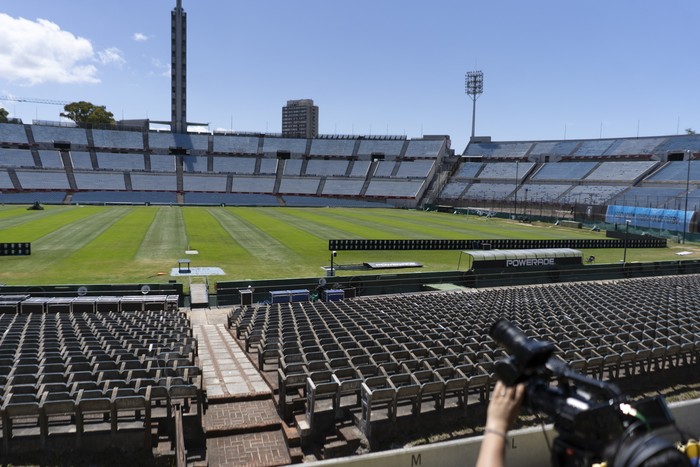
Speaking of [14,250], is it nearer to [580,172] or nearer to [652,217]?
[652,217]

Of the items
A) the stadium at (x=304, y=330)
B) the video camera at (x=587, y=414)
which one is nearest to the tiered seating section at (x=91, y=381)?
the stadium at (x=304, y=330)

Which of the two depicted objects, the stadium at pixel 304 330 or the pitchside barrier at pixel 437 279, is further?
the pitchside barrier at pixel 437 279

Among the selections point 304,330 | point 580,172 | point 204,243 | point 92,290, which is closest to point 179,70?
point 580,172

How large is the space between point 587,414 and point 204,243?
4356 centimetres

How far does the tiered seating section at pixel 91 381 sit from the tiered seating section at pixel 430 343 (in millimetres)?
2182

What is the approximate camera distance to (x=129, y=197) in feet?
321

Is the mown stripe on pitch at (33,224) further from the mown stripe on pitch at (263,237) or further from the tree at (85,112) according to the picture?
the tree at (85,112)

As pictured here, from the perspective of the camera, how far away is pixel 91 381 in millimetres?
10219

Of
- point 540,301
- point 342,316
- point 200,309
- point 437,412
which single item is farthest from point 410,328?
point 200,309

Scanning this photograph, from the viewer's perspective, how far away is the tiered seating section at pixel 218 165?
10125 centimetres

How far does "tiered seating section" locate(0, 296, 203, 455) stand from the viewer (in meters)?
8.62

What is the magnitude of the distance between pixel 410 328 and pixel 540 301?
8.05 meters

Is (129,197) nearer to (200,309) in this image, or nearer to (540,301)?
(200,309)

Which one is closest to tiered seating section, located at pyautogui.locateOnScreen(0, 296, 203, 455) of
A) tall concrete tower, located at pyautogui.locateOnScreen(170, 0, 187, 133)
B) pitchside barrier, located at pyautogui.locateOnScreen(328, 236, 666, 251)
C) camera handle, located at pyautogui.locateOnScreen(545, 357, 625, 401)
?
camera handle, located at pyautogui.locateOnScreen(545, 357, 625, 401)
